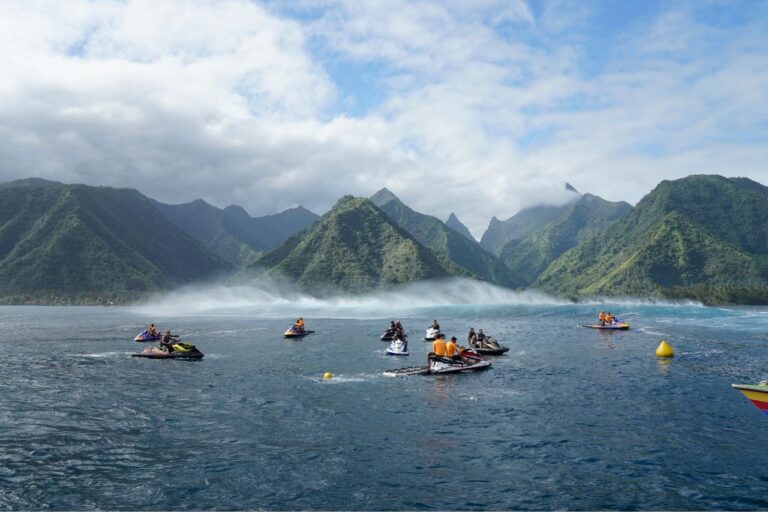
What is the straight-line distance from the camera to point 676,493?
21.8m

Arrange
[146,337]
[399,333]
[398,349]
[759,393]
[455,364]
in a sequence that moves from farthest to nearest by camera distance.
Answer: [146,337], [399,333], [398,349], [455,364], [759,393]

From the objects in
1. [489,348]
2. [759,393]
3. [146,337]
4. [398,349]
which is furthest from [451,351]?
[146,337]

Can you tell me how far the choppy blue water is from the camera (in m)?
21.7

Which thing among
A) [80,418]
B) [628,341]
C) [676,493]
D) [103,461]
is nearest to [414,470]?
[676,493]

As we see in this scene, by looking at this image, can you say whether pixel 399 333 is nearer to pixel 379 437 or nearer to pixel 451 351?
pixel 451 351

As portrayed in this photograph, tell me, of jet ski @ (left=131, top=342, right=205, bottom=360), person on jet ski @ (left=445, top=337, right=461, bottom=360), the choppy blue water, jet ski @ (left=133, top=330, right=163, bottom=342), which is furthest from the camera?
jet ski @ (left=133, top=330, right=163, bottom=342)

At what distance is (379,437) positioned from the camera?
29781 mm

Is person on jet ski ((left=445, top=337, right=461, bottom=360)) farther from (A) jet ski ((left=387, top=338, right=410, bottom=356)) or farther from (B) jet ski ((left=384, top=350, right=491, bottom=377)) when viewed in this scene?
(A) jet ski ((left=387, top=338, right=410, bottom=356))

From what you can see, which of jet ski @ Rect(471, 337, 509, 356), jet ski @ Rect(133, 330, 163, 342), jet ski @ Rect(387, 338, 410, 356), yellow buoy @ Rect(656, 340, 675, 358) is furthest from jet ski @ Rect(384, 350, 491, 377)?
jet ski @ Rect(133, 330, 163, 342)

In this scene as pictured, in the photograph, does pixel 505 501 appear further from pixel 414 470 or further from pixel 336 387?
pixel 336 387

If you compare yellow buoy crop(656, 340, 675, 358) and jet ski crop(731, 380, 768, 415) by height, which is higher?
jet ski crop(731, 380, 768, 415)

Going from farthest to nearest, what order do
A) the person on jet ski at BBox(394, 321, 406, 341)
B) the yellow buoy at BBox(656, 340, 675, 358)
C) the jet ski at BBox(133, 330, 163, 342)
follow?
1. the jet ski at BBox(133, 330, 163, 342)
2. the person on jet ski at BBox(394, 321, 406, 341)
3. the yellow buoy at BBox(656, 340, 675, 358)

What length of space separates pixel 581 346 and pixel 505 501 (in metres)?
59.8

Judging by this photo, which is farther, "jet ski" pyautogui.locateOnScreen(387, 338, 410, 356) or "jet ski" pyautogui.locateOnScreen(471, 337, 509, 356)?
"jet ski" pyautogui.locateOnScreen(471, 337, 509, 356)
